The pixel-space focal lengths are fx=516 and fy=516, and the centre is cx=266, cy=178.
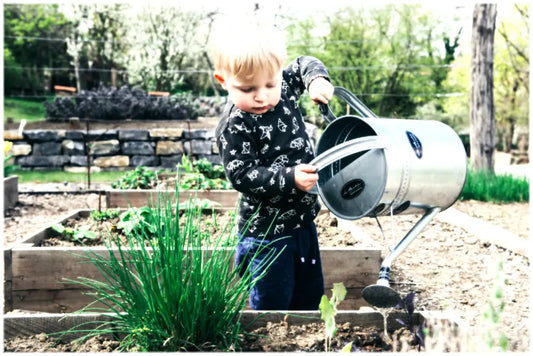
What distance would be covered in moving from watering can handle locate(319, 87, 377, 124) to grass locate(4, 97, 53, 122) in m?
15.2

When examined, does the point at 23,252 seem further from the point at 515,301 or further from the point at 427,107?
the point at 427,107

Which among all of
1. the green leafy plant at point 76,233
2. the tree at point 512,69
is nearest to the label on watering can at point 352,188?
the green leafy plant at point 76,233

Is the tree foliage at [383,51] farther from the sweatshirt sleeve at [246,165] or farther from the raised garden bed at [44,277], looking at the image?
the sweatshirt sleeve at [246,165]

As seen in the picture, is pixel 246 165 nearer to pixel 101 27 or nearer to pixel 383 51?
pixel 101 27

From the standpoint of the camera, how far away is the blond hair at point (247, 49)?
163 cm

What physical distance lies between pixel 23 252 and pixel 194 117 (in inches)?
362

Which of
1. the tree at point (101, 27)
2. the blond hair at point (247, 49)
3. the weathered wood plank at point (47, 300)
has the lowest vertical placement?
the weathered wood plank at point (47, 300)

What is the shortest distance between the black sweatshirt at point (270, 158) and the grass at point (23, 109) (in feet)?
49.3

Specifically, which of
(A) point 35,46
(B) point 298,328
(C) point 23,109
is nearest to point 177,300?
(B) point 298,328

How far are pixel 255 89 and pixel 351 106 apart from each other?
1.17 feet

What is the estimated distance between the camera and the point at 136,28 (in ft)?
Result: 49.8

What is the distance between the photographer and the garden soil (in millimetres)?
1594

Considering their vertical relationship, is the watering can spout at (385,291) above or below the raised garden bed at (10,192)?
above

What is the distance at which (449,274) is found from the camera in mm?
3469
